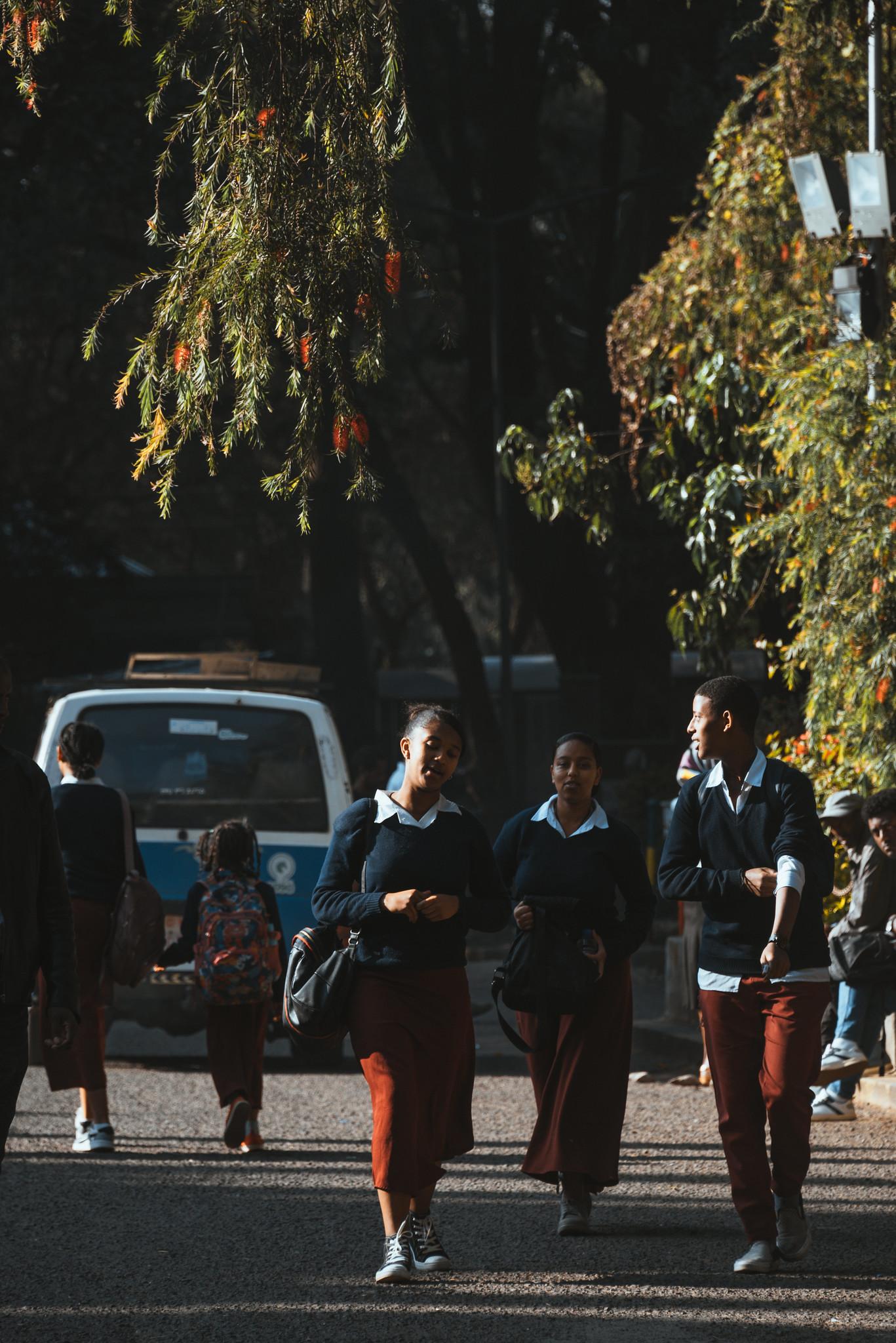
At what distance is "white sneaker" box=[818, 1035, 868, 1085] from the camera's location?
845 cm

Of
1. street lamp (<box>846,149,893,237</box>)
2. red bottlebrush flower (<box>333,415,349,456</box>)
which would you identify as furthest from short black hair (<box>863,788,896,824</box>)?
street lamp (<box>846,149,893,237</box>)

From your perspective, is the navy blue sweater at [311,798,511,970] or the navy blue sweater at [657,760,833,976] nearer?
the navy blue sweater at [311,798,511,970]

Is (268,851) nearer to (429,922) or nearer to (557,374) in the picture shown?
(429,922)

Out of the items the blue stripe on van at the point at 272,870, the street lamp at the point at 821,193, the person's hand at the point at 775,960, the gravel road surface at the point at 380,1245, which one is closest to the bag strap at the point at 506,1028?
the gravel road surface at the point at 380,1245

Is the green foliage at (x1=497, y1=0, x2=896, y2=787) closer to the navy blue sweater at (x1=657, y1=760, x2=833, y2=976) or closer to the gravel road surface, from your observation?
the gravel road surface

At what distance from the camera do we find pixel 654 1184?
7.26 metres

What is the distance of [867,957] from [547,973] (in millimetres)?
2832

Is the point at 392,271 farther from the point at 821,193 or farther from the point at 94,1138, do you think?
the point at 821,193

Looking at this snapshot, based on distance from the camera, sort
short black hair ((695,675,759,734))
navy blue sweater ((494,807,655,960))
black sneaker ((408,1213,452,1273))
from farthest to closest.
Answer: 1. navy blue sweater ((494,807,655,960))
2. short black hair ((695,675,759,734))
3. black sneaker ((408,1213,452,1273))

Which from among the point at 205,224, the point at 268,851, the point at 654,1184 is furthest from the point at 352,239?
the point at 268,851

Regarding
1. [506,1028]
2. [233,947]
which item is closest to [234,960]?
[233,947]

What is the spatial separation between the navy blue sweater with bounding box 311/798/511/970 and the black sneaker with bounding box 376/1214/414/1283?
30.8 inches

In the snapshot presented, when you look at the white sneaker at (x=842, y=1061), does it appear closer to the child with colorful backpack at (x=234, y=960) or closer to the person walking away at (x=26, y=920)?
the child with colorful backpack at (x=234, y=960)

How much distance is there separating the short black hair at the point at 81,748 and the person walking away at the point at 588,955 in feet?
8.03
